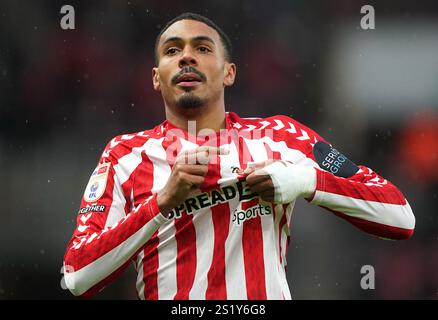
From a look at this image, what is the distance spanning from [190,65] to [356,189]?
71 centimetres

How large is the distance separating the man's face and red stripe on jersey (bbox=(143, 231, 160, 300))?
50 cm

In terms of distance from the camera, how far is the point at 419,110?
5.41 metres

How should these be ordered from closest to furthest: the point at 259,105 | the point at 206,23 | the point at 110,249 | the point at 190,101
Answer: the point at 110,249 < the point at 190,101 < the point at 206,23 < the point at 259,105

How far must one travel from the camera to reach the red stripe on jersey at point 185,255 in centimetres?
275

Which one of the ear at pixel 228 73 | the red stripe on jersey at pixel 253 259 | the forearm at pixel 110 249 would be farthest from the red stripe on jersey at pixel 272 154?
the forearm at pixel 110 249

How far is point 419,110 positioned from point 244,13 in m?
1.27

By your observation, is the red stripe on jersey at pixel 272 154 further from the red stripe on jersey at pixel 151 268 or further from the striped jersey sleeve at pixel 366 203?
the red stripe on jersey at pixel 151 268

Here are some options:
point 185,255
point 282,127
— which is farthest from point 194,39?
point 185,255

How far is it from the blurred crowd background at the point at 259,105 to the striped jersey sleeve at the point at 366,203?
2.13 m

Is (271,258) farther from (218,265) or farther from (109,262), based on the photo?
(109,262)

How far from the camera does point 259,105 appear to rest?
17.3 ft

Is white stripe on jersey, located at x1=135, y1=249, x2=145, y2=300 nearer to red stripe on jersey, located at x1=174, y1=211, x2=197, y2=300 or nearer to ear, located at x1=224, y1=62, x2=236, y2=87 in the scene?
red stripe on jersey, located at x1=174, y1=211, x2=197, y2=300

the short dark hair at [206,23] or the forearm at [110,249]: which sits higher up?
the short dark hair at [206,23]
